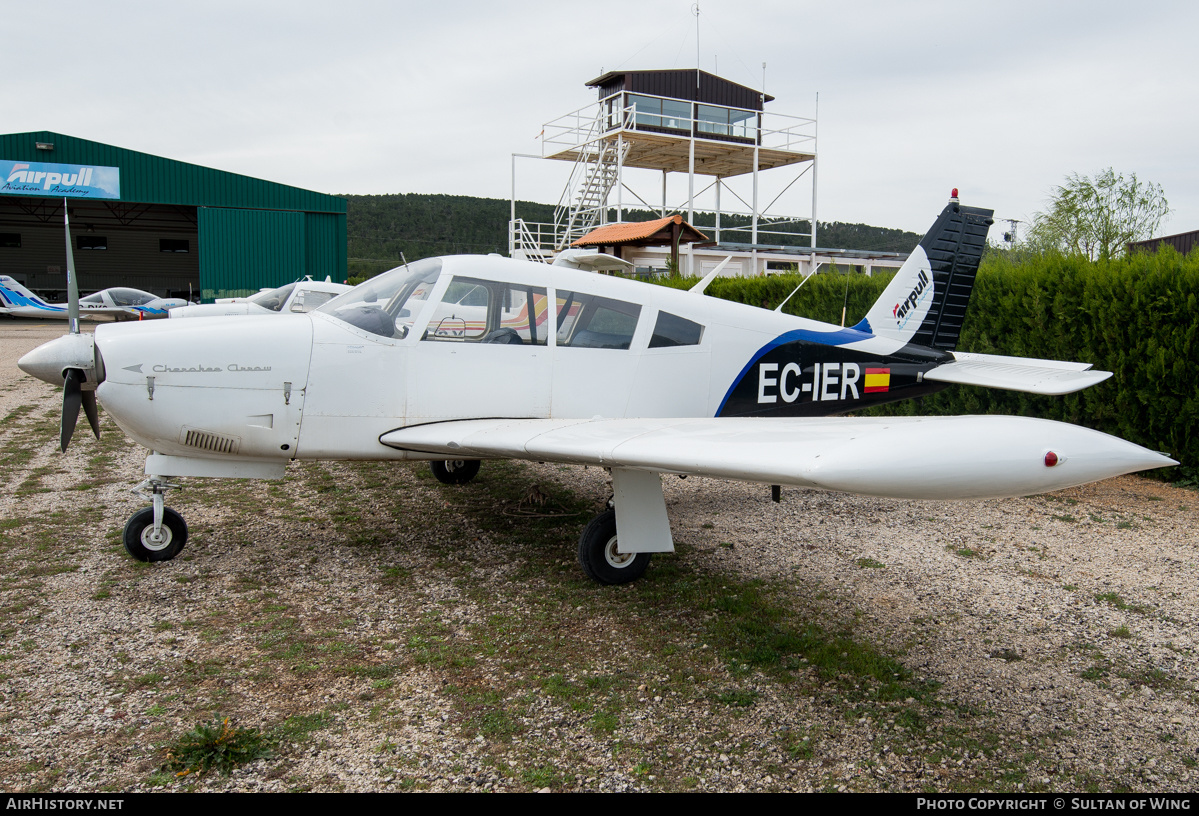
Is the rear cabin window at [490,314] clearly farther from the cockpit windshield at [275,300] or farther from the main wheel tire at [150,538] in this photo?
the cockpit windshield at [275,300]

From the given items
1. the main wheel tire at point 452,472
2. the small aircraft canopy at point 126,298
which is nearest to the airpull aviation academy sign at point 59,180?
the small aircraft canopy at point 126,298

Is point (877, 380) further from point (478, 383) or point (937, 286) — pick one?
point (478, 383)

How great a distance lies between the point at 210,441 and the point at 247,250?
35.6 m

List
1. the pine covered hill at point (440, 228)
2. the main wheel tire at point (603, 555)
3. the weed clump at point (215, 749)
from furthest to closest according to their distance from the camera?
the pine covered hill at point (440, 228), the main wheel tire at point (603, 555), the weed clump at point (215, 749)

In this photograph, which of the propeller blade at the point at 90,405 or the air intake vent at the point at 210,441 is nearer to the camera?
the air intake vent at the point at 210,441

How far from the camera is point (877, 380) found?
677 cm

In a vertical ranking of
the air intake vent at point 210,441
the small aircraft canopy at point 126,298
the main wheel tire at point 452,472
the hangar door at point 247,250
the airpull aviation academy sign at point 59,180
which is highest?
the airpull aviation academy sign at point 59,180

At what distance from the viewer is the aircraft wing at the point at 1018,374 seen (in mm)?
6191

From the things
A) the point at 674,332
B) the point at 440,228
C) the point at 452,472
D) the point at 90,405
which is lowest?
the point at 452,472

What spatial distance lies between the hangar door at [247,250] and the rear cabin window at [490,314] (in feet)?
113

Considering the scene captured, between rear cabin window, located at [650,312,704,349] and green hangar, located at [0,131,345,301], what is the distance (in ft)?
111

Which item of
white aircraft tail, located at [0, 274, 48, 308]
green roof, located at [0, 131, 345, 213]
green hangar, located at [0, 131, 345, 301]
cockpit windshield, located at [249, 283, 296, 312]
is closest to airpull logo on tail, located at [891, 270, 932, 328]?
cockpit windshield, located at [249, 283, 296, 312]

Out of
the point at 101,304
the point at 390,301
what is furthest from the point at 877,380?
the point at 101,304
